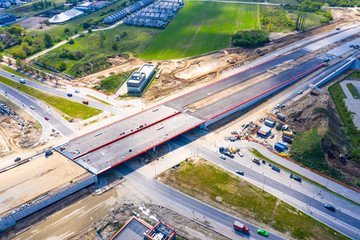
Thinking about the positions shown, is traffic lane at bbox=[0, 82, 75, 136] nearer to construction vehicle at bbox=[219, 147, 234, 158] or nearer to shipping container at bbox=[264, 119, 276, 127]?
construction vehicle at bbox=[219, 147, 234, 158]

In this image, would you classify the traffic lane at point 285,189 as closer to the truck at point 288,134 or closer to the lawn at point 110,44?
the truck at point 288,134

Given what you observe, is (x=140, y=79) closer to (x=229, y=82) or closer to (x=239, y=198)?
(x=229, y=82)

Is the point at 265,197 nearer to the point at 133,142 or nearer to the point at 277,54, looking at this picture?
the point at 133,142

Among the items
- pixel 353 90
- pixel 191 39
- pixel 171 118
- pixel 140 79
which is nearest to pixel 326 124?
pixel 353 90

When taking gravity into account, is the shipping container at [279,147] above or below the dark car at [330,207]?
above

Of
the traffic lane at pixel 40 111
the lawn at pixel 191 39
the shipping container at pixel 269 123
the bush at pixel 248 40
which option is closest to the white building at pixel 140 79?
the lawn at pixel 191 39

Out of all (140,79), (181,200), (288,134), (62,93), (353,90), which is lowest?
(181,200)

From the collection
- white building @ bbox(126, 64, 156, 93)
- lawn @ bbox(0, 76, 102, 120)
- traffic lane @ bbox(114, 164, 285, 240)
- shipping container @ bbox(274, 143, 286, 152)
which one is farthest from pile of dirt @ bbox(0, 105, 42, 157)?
shipping container @ bbox(274, 143, 286, 152)
